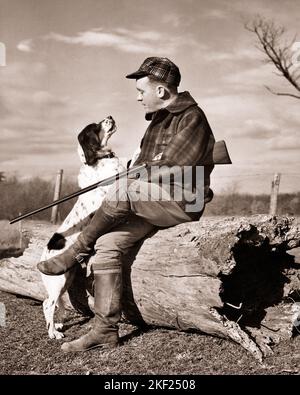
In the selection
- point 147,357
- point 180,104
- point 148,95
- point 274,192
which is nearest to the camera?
point 147,357

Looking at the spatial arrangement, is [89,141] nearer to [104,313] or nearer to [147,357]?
[104,313]

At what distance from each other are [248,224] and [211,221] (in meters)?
0.39

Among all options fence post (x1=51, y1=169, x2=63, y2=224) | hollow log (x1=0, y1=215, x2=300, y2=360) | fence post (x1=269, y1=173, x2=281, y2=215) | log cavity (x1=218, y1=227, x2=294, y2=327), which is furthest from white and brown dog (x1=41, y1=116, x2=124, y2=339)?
fence post (x1=269, y1=173, x2=281, y2=215)

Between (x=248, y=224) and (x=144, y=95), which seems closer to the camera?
(x=248, y=224)

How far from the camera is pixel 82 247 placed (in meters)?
4.20

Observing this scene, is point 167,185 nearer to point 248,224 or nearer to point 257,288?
point 248,224

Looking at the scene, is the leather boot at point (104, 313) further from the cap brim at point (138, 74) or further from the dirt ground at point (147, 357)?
the cap brim at point (138, 74)

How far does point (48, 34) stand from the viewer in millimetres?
5996

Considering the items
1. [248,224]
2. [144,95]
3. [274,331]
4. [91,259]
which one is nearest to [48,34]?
[144,95]

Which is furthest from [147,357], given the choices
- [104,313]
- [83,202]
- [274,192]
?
[274,192]

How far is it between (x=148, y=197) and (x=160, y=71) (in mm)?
1099
